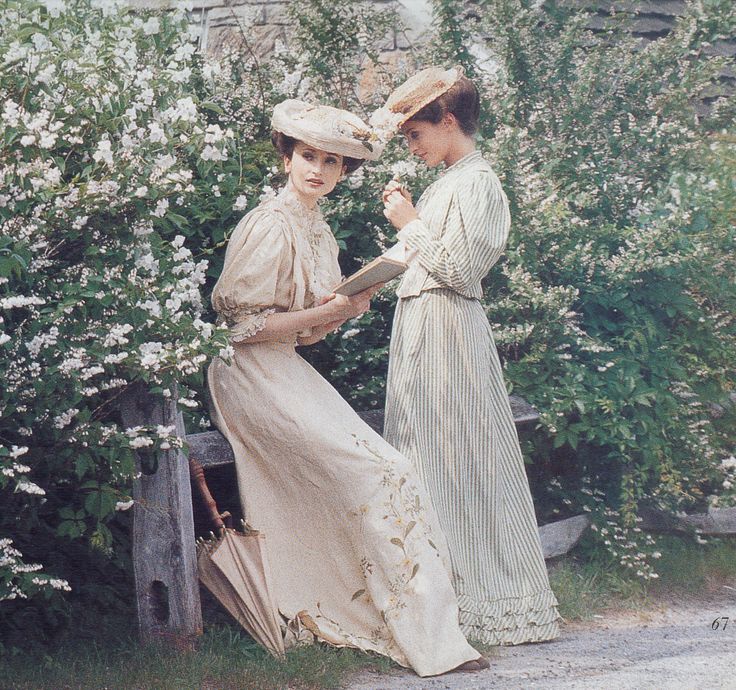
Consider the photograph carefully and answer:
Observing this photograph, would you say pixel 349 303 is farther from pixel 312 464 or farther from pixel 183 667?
pixel 183 667

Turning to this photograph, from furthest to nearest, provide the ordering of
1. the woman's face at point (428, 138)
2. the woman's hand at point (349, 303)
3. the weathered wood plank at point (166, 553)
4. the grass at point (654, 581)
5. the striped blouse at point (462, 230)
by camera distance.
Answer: the grass at point (654, 581), the woman's face at point (428, 138), the striped blouse at point (462, 230), the woman's hand at point (349, 303), the weathered wood plank at point (166, 553)

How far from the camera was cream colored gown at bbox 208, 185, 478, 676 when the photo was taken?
3.73 metres

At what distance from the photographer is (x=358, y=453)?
12.4 ft

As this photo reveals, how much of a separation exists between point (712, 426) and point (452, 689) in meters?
2.59

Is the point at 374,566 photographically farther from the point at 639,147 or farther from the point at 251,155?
the point at 639,147

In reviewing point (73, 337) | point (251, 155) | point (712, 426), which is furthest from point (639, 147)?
point (73, 337)

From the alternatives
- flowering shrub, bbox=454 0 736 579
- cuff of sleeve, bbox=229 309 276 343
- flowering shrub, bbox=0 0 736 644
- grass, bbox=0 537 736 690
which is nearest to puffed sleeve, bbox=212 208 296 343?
cuff of sleeve, bbox=229 309 276 343

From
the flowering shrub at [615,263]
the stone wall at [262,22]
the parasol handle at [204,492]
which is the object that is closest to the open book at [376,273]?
the parasol handle at [204,492]

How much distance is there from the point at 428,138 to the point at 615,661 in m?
1.95

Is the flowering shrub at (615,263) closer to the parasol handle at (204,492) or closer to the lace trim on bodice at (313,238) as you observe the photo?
the lace trim on bodice at (313,238)

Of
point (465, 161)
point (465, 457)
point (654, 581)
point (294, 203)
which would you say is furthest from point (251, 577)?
point (654, 581)

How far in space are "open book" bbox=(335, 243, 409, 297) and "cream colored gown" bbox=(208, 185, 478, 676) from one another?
0.68ft

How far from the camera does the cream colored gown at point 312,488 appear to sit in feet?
12.2

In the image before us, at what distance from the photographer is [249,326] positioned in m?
3.74
